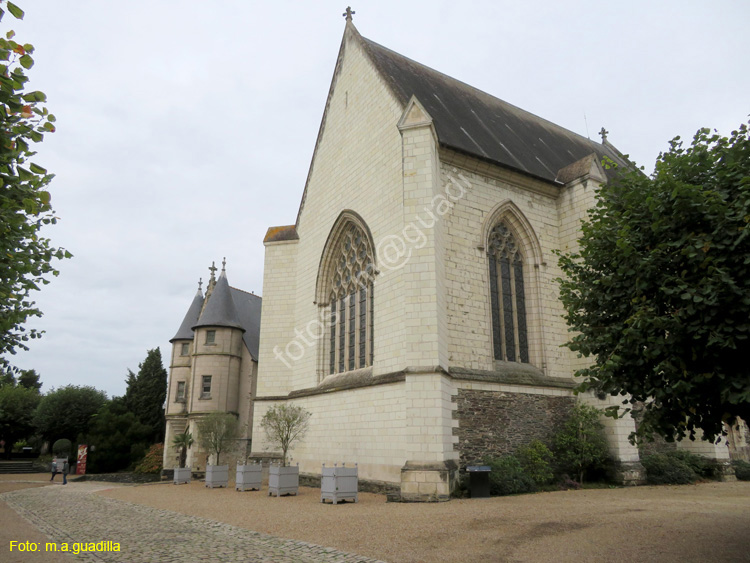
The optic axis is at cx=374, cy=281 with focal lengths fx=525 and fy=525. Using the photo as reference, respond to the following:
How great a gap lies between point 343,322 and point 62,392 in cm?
2896

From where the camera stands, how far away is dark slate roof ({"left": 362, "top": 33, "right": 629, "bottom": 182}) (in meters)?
16.2

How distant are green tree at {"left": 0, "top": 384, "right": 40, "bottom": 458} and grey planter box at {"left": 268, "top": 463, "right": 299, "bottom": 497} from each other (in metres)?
33.4

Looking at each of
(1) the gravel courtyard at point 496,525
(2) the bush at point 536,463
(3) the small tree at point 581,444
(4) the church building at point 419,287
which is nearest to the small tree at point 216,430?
(4) the church building at point 419,287

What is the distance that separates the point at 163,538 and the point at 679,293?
24.5 ft

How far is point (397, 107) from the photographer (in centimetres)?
1548

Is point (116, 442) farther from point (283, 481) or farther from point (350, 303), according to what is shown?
point (283, 481)

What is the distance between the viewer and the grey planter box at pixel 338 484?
11188mm

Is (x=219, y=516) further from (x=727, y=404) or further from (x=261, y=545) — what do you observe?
(x=727, y=404)

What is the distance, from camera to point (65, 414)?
35625mm

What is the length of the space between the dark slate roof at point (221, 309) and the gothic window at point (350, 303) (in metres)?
11.8

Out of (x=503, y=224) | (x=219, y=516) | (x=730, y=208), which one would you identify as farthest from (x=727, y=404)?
(x=503, y=224)

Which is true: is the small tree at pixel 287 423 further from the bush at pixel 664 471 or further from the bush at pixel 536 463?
the bush at pixel 664 471

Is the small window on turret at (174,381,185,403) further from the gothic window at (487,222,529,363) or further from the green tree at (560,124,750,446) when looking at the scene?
the green tree at (560,124,750,446)

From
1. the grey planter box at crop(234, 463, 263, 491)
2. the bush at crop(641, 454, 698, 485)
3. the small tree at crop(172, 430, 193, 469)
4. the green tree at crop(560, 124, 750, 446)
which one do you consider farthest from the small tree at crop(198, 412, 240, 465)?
the green tree at crop(560, 124, 750, 446)
